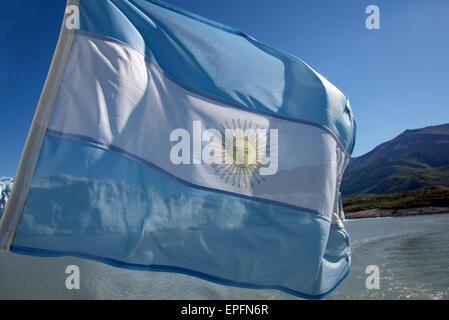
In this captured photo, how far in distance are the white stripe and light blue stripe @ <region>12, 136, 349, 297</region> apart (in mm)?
174

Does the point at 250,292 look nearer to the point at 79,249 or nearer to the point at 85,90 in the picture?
the point at 79,249

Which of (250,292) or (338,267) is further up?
(338,267)

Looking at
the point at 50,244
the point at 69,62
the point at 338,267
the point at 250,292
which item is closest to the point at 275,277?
the point at 338,267

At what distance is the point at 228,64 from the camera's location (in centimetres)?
377

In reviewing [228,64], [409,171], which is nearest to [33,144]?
[228,64]

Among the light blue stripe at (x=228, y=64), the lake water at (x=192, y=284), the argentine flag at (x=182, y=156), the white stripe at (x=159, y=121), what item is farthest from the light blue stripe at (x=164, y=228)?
the lake water at (x=192, y=284)

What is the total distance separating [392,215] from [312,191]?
79.1m

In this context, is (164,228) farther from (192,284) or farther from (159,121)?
(192,284)

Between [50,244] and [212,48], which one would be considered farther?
[212,48]

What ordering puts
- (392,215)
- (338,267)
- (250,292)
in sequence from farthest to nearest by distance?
(392,215) → (250,292) → (338,267)

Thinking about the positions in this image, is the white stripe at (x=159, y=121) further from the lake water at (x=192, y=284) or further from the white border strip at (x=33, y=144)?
the lake water at (x=192, y=284)

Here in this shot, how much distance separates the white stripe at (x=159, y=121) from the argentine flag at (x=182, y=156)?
13 millimetres

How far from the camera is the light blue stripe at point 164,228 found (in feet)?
8.74
